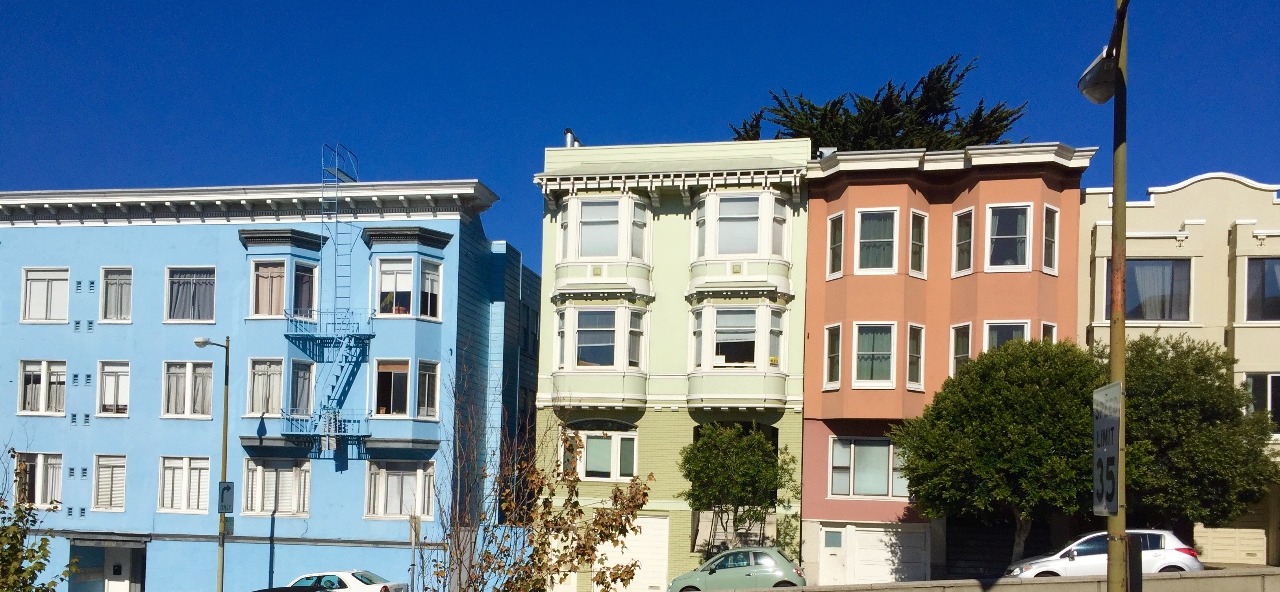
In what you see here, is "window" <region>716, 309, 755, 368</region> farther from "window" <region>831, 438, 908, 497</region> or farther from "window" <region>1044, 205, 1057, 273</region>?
"window" <region>1044, 205, 1057, 273</region>

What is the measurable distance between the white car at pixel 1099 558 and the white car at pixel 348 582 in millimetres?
15158

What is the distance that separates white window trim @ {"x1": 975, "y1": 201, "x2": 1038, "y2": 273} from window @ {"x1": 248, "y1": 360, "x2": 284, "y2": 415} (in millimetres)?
19959

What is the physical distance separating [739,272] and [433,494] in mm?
10572

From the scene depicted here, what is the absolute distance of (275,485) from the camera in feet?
116

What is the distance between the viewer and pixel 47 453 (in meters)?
36.7

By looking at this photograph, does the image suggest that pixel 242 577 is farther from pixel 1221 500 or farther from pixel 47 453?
pixel 1221 500

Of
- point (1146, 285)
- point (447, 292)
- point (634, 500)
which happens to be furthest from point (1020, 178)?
point (634, 500)

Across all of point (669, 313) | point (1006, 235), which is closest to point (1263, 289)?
point (1006, 235)

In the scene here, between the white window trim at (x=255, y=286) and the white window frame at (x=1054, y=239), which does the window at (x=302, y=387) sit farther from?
the white window frame at (x=1054, y=239)

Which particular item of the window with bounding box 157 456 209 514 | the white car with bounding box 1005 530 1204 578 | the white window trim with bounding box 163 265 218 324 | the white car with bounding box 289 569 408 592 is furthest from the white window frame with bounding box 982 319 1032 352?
the window with bounding box 157 456 209 514

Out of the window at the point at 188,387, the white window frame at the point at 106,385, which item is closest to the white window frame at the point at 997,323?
the window at the point at 188,387

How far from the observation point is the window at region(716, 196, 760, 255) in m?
33.3

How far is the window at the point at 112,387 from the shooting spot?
36531mm

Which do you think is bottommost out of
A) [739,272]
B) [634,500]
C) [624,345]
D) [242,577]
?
[242,577]
